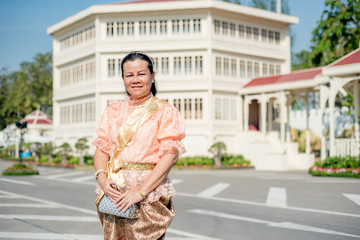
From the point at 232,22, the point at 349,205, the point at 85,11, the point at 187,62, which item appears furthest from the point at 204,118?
the point at 349,205

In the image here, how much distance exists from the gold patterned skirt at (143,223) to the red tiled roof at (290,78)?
2396 centimetres

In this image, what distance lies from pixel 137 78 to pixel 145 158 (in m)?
0.56

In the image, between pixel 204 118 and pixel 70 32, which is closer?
pixel 204 118

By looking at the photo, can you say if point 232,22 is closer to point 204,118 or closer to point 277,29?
point 277,29

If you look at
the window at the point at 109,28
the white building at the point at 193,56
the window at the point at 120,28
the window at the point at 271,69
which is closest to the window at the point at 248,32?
the white building at the point at 193,56

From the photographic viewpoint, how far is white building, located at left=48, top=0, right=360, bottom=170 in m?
30.5

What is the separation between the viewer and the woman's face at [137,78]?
3.19m

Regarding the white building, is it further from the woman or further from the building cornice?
the woman

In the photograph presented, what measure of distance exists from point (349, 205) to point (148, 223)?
8.39 m

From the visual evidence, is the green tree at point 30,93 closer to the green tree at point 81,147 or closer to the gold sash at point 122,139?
the green tree at point 81,147

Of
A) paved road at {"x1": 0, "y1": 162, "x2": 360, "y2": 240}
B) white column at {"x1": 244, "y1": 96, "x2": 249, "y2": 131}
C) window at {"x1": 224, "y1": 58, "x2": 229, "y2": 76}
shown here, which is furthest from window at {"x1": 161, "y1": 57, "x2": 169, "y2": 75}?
paved road at {"x1": 0, "y1": 162, "x2": 360, "y2": 240}

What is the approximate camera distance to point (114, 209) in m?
2.95

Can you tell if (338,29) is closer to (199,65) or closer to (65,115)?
(199,65)

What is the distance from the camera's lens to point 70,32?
117 feet
